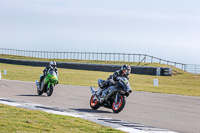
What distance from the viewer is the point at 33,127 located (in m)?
7.38

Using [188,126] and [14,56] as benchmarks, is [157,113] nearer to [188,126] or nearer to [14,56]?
[188,126]

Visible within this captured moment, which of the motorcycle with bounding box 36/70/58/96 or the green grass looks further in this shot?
the motorcycle with bounding box 36/70/58/96

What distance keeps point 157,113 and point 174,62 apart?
42.5m

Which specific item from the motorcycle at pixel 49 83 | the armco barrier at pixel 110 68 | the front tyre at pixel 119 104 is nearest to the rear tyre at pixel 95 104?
the front tyre at pixel 119 104

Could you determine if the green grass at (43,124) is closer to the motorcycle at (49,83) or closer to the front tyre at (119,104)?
the front tyre at (119,104)

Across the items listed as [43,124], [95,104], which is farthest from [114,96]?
[43,124]

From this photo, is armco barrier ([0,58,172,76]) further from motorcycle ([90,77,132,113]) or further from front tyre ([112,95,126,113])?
front tyre ([112,95,126,113])

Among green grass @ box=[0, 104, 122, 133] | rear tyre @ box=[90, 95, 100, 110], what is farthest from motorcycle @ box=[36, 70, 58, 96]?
green grass @ box=[0, 104, 122, 133]

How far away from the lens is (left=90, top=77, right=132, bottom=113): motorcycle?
10.6 metres

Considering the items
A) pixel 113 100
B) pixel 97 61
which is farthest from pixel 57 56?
pixel 113 100

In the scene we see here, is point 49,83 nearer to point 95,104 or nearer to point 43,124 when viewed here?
point 95,104

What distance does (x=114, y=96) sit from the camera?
11289mm

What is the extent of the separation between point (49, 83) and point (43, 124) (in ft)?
29.1

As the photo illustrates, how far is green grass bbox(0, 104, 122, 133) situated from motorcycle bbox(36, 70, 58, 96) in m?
6.79
